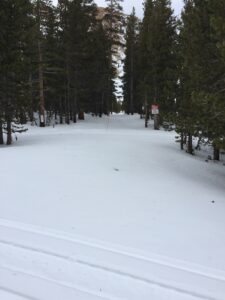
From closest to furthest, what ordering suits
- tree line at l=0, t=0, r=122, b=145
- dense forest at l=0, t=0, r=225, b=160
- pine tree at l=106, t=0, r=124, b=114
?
dense forest at l=0, t=0, r=225, b=160
tree line at l=0, t=0, r=122, b=145
pine tree at l=106, t=0, r=124, b=114

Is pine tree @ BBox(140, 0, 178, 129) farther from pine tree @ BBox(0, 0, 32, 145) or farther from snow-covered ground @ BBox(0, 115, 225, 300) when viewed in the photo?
snow-covered ground @ BBox(0, 115, 225, 300)

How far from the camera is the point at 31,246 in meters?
5.44

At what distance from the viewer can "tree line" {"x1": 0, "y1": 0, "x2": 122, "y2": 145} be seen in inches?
720

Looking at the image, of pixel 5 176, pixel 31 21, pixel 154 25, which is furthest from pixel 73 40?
pixel 5 176

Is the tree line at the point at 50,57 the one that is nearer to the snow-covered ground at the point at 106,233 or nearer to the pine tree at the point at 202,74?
the snow-covered ground at the point at 106,233

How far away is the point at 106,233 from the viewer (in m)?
6.23

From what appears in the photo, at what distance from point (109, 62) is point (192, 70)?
97.6ft

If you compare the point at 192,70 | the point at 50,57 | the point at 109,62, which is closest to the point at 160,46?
the point at 50,57

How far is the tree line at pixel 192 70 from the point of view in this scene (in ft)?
37.4

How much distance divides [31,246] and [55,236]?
53 centimetres

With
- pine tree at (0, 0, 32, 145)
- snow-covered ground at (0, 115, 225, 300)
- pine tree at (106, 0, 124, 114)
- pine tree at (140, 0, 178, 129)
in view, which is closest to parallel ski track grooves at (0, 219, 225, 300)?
snow-covered ground at (0, 115, 225, 300)

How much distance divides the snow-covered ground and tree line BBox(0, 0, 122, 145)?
8.00 m

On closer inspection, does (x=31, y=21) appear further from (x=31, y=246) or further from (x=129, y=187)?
(x=31, y=246)

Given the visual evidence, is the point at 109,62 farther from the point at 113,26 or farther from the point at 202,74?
the point at 202,74
